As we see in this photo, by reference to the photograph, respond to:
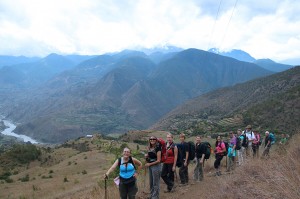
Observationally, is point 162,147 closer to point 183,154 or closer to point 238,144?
point 183,154

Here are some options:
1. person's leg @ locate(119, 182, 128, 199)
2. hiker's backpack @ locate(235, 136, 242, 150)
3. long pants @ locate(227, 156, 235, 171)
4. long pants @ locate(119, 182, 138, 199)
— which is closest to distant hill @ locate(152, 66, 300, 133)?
hiker's backpack @ locate(235, 136, 242, 150)

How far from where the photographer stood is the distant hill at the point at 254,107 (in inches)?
2066

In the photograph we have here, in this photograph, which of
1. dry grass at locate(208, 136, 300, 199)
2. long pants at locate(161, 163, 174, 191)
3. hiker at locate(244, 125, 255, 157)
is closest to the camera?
dry grass at locate(208, 136, 300, 199)

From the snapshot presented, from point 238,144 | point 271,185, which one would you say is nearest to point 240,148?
point 238,144

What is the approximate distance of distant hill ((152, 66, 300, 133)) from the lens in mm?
52478

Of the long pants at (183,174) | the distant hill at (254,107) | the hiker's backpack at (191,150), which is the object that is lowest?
the long pants at (183,174)

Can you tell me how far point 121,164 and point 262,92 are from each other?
293ft

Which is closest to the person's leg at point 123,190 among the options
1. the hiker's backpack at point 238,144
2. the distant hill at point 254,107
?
the hiker's backpack at point 238,144

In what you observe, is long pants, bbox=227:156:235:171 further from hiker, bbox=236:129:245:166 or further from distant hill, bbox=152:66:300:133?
distant hill, bbox=152:66:300:133

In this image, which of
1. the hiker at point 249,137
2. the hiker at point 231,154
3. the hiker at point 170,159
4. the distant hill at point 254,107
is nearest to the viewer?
the hiker at point 170,159

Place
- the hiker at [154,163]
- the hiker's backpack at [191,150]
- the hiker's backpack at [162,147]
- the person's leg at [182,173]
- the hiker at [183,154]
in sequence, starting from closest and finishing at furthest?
the hiker at [154,163] → the hiker's backpack at [162,147] → the hiker at [183,154] → the hiker's backpack at [191,150] → the person's leg at [182,173]

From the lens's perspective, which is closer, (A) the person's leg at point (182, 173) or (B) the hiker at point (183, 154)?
(B) the hiker at point (183, 154)

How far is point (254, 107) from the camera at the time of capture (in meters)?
68.1

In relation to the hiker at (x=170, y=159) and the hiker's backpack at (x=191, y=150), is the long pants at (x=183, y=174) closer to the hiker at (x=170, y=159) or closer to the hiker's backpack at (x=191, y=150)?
the hiker's backpack at (x=191, y=150)
